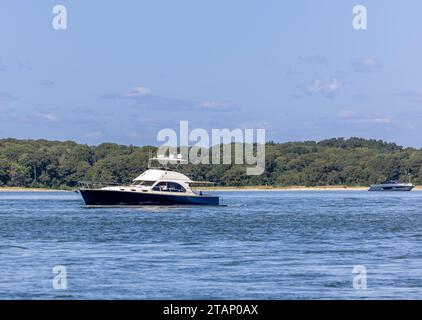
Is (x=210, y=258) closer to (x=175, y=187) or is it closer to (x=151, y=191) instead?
(x=151, y=191)

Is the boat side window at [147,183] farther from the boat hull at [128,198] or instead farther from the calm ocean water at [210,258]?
the calm ocean water at [210,258]

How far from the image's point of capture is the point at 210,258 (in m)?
49.8

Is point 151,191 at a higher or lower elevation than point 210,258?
higher

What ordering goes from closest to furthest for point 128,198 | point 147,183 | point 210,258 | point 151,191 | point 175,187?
A: point 210,258 → point 151,191 → point 128,198 → point 147,183 → point 175,187

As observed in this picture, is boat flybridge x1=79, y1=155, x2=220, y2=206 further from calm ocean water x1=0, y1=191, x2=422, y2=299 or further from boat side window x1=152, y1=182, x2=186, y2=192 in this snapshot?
calm ocean water x1=0, y1=191, x2=422, y2=299

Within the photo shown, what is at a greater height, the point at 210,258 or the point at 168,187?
the point at 168,187

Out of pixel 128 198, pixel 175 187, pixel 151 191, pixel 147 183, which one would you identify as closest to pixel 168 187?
pixel 175 187

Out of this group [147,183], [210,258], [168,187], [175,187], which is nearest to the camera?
[210,258]

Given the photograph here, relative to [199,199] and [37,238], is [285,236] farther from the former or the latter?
[199,199]

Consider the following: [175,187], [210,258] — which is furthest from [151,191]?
[210,258]

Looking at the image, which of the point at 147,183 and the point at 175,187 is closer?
the point at 147,183

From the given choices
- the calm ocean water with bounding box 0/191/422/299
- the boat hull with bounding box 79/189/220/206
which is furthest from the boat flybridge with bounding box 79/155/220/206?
the calm ocean water with bounding box 0/191/422/299

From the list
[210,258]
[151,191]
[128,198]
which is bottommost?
[210,258]

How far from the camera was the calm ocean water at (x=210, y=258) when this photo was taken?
37.2 meters
